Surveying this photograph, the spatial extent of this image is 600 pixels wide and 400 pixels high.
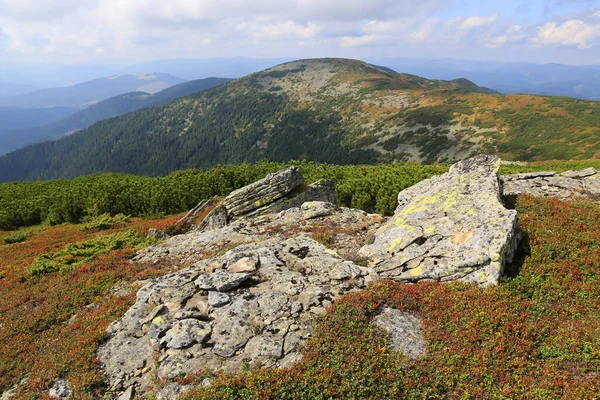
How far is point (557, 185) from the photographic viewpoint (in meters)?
19.8

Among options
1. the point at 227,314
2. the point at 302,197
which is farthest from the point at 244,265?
the point at 302,197

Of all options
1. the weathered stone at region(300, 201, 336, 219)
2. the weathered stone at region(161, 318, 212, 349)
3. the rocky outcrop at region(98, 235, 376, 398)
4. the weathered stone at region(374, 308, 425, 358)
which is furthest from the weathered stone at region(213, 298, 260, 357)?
the weathered stone at region(300, 201, 336, 219)

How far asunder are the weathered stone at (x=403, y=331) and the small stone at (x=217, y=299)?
202 inches

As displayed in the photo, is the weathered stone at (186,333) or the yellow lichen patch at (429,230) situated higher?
the yellow lichen patch at (429,230)

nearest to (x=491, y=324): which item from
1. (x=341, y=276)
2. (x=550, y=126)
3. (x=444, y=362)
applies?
(x=444, y=362)

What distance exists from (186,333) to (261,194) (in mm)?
17037

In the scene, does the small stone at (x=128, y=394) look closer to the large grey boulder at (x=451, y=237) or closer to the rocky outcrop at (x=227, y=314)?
the rocky outcrop at (x=227, y=314)

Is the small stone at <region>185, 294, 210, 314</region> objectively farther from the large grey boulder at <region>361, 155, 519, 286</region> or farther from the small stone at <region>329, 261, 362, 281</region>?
the large grey boulder at <region>361, 155, 519, 286</region>

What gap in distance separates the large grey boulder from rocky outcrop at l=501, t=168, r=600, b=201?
5.50 metres

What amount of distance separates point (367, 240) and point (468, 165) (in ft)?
27.1

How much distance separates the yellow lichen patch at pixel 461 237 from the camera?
11551 mm

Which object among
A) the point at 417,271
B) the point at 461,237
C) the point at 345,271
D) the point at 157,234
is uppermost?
the point at 461,237

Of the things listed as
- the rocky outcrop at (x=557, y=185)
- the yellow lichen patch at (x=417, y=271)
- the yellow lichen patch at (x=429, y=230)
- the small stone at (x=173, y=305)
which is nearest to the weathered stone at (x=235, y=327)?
the small stone at (x=173, y=305)

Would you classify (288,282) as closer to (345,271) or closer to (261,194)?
(345,271)
